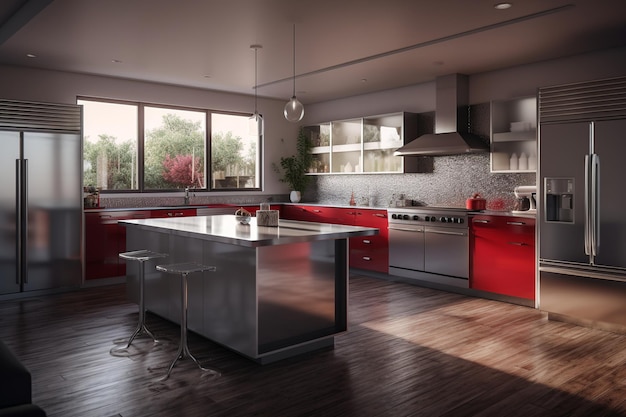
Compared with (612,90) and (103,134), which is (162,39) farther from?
(612,90)

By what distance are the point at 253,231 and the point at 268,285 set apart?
0.44 metres

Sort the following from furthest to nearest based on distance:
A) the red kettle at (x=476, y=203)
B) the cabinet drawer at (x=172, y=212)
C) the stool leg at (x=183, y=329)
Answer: the cabinet drawer at (x=172, y=212) → the red kettle at (x=476, y=203) → the stool leg at (x=183, y=329)

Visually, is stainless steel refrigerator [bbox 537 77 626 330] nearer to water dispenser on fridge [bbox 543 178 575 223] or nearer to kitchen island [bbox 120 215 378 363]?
water dispenser on fridge [bbox 543 178 575 223]

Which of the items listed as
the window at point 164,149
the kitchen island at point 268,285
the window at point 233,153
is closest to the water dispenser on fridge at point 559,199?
the kitchen island at point 268,285

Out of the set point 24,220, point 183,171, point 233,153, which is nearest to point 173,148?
point 183,171

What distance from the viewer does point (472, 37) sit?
4797mm

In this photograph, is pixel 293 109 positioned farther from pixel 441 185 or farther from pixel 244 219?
pixel 441 185

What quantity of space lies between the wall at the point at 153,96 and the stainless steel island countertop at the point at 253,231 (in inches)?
109

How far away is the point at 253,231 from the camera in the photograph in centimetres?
381

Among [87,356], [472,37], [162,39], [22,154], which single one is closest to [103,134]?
[22,154]

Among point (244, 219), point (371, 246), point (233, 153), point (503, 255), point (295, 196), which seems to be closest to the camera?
point (244, 219)

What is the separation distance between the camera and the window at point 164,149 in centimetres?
691

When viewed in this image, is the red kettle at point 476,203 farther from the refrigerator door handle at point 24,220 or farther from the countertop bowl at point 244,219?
the refrigerator door handle at point 24,220

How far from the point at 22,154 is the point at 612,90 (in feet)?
19.1
